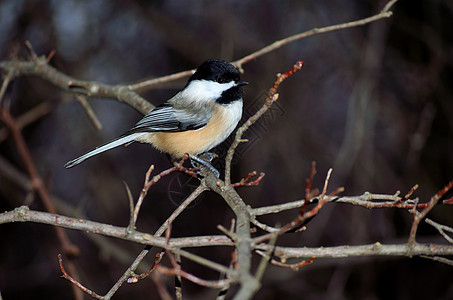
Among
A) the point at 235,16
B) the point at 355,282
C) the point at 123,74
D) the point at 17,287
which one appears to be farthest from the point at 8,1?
the point at 355,282

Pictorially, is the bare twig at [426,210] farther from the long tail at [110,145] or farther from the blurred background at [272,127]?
the blurred background at [272,127]

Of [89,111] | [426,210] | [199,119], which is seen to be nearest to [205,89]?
[199,119]

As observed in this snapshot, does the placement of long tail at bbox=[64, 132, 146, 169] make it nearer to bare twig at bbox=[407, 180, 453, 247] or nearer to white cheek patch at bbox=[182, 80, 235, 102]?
white cheek patch at bbox=[182, 80, 235, 102]

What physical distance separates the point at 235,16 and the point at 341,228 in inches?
120

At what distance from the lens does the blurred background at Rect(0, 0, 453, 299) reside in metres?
4.23

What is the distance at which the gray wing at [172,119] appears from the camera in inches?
110

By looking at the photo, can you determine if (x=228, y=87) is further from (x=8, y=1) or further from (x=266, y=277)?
(x=8, y=1)

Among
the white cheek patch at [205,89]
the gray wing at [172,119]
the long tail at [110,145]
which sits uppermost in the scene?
the white cheek patch at [205,89]

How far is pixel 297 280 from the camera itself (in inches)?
184

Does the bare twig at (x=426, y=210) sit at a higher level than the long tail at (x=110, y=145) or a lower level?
lower

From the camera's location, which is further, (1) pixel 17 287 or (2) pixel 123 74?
(2) pixel 123 74

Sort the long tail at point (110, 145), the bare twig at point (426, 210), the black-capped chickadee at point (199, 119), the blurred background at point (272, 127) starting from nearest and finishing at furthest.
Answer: the bare twig at point (426, 210) < the long tail at point (110, 145) < the black-capped chickadee at point (199, 119) < the blurred background at point (272, 127)

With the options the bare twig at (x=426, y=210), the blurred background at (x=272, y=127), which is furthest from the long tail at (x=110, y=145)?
the bare twig at (x=426, y=210)

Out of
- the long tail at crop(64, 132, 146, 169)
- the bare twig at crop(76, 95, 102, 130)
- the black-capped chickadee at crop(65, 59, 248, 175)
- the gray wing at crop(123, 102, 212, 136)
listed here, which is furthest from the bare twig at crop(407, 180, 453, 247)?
the bare twig at crop(76, 95, 102, 130)
